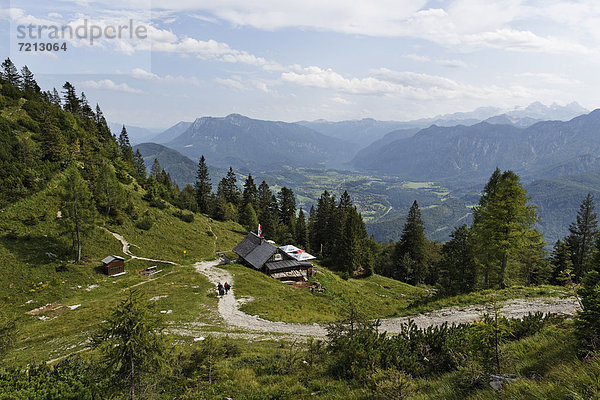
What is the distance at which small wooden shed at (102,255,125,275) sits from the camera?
4038 cm

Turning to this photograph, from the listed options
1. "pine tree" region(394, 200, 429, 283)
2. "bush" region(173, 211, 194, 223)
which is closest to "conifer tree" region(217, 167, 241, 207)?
"bush" region(173, 211, 194, 223)

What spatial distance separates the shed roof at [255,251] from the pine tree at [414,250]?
35.0m

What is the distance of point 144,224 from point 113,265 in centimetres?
1538

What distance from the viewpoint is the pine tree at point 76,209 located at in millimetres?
39469

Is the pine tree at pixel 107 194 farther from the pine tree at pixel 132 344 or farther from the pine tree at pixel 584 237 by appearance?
the pine tree at pixel 584 237

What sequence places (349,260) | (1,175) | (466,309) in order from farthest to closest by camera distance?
(349,260) → (1,175) → (466,309)

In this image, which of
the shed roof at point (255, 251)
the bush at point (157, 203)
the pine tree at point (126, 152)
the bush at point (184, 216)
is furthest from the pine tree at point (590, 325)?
the pine tree at point (126, 152)

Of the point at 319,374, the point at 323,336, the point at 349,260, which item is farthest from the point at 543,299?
the point at 349,260

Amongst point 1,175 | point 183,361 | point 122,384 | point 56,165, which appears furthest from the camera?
point 56,165

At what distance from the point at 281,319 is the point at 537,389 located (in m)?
23.8

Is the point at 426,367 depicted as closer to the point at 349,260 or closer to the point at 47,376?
the point at 47,376

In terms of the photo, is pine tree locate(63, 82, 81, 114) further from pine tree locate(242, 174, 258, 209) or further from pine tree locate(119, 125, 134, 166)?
pine tree locate(242, 174, 258, 209)

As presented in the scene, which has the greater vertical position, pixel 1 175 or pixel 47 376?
pixel 1 175

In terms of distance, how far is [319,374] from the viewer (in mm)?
12758
